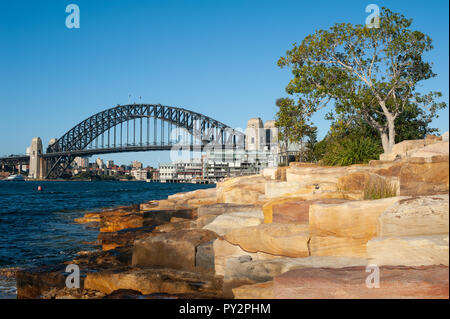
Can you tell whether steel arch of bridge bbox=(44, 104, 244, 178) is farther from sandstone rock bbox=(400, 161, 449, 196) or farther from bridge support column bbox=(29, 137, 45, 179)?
sandstone rock bbox=(400, 161, 449, 196)

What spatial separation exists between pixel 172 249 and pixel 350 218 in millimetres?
3397

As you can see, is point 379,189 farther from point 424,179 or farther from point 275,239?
point 275,239

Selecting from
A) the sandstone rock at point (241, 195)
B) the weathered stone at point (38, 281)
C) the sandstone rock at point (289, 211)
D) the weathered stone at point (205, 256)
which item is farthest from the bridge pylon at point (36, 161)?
the sandstone rock at point (289, 211)

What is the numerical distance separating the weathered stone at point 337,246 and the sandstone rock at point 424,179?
0.98m

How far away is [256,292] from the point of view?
446cm

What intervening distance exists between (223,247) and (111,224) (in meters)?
8.28

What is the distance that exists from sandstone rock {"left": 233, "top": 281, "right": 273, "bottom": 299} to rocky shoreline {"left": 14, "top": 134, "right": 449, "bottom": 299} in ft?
0.04

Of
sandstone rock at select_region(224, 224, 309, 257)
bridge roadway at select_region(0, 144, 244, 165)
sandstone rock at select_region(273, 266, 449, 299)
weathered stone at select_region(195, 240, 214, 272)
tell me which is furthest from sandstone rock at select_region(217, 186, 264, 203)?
bridge roadway at select_region(0, 144, 244, 165)

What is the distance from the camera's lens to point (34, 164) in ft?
395

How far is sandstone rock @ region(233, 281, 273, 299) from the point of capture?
4367 mm

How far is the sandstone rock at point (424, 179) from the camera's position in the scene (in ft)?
16.5

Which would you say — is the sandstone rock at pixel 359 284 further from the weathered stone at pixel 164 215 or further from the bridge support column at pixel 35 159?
the bridge support column at pixel 35 159

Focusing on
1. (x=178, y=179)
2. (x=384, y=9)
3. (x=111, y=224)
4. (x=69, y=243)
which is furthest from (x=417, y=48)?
(x=178, y=179)
